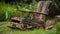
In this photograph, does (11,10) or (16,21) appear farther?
(11,10)

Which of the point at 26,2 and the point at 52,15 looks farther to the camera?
the point at 26,2

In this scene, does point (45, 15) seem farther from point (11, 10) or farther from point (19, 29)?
point (11, 10)

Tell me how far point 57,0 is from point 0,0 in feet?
22.4

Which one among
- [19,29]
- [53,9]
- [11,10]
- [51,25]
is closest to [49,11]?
[53,9]

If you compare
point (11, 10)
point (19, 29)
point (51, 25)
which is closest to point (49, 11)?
point (51, 25)

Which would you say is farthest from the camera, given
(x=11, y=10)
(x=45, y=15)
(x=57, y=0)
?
(x=11, y=10)

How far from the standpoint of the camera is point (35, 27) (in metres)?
7.60

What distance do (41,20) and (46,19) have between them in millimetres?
613

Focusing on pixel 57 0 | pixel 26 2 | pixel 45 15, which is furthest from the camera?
pixel 26 2

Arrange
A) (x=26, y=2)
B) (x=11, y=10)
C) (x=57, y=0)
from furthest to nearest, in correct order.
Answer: (x=26, y=2)
(x=11, y=10)
(x=57, y=0)

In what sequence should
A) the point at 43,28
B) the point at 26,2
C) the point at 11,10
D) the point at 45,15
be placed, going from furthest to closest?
the point at 26,2 → the point at 11,10 → the point at 45,15 → the point at 43,28

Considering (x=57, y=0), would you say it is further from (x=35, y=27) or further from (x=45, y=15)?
(x=35, y=27)

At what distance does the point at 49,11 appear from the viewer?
873 cm

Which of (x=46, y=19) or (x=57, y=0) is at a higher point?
(x=57, y=0)
